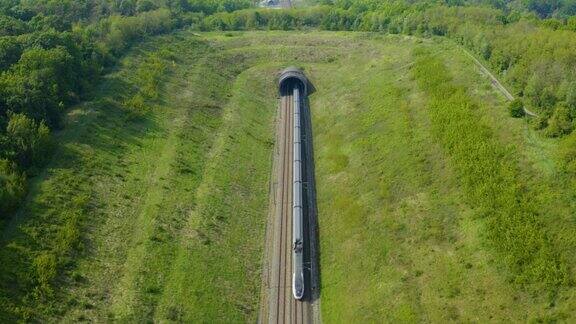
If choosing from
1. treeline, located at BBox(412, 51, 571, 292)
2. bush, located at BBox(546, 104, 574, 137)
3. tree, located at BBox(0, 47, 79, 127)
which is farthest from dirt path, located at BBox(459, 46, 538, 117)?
tree, located at BBox(0, 47, 79, 127)

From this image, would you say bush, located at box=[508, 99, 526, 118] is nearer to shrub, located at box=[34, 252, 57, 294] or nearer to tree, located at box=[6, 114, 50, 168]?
shrub, located at box=[34, 252, 57, 294]

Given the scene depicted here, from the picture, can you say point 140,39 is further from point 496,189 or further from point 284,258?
point 496,189

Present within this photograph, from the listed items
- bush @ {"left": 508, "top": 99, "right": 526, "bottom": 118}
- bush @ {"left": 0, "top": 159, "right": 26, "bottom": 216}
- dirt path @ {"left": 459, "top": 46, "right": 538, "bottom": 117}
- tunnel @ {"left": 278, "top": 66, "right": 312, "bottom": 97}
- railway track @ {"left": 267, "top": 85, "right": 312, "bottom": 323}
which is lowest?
railway track @ {"left": 267, "top": 85, "right": 312, "bottom": 323}

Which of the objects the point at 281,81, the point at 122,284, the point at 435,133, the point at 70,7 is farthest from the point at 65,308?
the point at 70,7

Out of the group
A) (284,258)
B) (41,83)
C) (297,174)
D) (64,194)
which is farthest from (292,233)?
(41,83)

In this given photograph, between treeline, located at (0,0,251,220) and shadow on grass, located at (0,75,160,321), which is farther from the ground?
treeline, located at (0,0,251,220)

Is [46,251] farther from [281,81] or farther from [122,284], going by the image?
[281,81]
